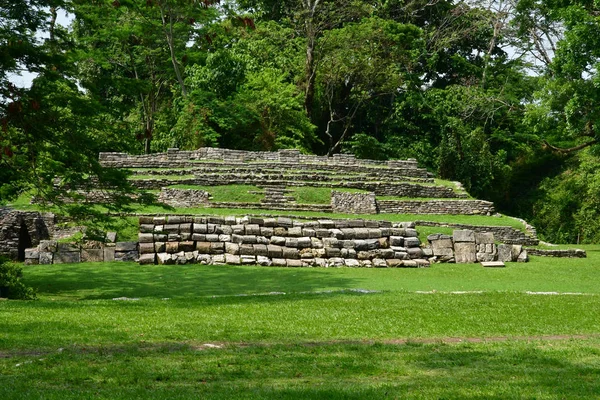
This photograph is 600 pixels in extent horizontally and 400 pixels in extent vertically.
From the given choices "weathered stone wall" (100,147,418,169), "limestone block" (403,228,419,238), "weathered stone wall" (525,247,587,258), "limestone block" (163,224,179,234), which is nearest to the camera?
"limestone block" (163,224,179,234)

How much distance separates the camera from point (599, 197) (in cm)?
4388

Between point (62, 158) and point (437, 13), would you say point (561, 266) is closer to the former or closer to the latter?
point (62, 158)

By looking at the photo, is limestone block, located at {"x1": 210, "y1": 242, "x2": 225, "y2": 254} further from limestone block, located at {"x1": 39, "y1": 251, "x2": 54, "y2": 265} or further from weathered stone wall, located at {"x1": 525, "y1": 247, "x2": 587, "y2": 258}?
weathered stone wall, located at {"x1": 525, "y1": 247, "x2": 587, "y2": 258}

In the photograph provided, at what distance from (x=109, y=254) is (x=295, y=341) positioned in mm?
14473

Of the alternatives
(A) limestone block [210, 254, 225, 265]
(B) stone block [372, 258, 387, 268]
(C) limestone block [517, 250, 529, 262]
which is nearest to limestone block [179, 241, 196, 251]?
(A) limestone block [210, 254, 225, 265]

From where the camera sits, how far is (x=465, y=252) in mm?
28281

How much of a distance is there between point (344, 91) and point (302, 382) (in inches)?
1795

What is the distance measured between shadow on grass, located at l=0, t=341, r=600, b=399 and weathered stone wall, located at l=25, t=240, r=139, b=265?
14529 mm

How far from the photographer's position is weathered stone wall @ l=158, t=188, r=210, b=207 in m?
33.7

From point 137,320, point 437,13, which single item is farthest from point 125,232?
point 437,13

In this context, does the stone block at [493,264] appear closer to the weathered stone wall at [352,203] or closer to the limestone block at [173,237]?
the weathered stone wall at [352,203]

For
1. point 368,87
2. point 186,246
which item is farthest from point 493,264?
point 368,87

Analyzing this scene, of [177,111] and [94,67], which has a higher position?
[94,67]

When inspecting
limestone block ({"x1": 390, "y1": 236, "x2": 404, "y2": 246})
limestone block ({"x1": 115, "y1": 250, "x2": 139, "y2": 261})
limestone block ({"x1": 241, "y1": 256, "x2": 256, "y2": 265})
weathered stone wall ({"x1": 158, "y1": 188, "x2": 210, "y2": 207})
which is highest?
weathered stone wall ({"x1": 158, "y1": 188, "x2": 210, "y2": 207})
